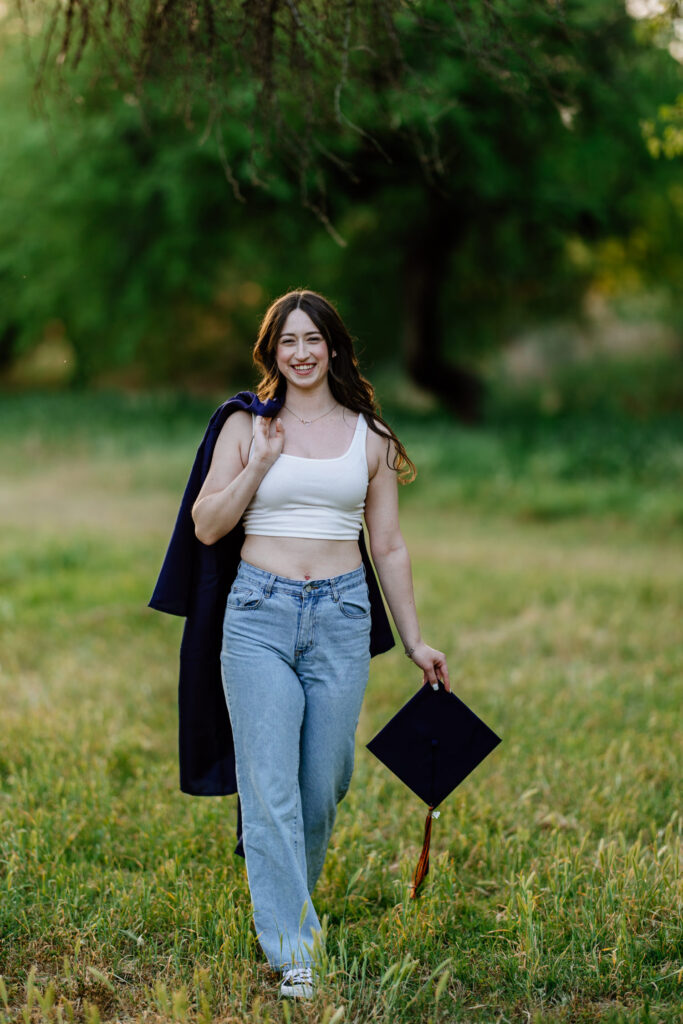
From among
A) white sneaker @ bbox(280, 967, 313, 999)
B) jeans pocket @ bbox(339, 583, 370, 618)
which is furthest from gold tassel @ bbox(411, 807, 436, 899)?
jeans pocket @ bbox(339, 583, 370, 618)

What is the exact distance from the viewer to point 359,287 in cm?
2388

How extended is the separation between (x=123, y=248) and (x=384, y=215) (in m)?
5.19

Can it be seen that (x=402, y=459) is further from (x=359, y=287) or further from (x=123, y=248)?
(x=359, y=287)

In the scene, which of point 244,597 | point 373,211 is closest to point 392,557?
point 244,597

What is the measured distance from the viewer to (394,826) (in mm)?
4715

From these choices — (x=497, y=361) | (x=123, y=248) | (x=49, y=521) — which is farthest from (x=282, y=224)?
(x=497, y=361)

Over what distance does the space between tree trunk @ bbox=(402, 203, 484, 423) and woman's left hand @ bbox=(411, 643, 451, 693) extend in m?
18.0

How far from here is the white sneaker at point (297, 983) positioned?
3227 millimetres

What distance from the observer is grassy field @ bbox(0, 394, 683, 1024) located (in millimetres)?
3375

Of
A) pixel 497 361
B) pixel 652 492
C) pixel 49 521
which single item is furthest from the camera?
pixel 497 361

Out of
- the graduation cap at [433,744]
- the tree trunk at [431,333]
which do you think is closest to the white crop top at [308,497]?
the graduation cap at [433,744]

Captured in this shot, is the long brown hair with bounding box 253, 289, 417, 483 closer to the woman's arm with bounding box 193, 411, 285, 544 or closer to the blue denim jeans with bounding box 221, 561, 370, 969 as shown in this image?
the woman's arm with bounding box 193, 411, 285, 544

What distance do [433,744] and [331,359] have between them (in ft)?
4.74

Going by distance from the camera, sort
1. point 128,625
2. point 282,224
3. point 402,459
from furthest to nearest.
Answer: point 282,224 < point 128,625 < point 402,459
